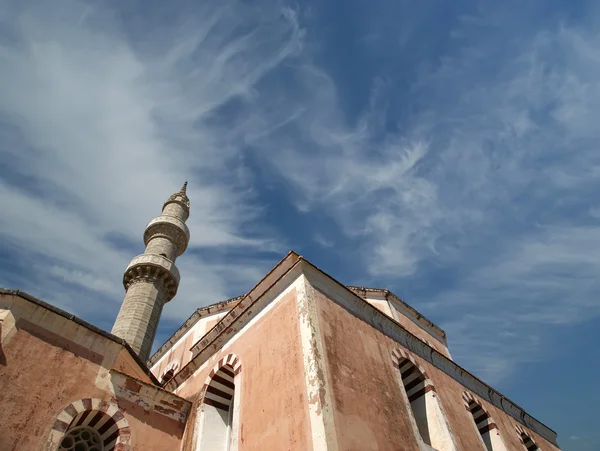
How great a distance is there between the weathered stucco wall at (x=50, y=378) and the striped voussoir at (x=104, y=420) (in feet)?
0.34

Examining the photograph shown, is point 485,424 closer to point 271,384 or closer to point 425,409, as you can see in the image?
point 425,409

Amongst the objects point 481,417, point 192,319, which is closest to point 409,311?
point 481,417

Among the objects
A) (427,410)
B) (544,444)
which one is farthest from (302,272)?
(544,444)

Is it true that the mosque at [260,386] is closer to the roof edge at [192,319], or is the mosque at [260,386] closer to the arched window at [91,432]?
the arched window at [91,432]

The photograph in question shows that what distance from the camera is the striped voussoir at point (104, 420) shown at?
7746mm

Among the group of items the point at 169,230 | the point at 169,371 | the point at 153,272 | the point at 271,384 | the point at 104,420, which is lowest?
the point at 104,420

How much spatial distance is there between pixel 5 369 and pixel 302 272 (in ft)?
18.8

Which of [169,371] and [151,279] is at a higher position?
[151,279]

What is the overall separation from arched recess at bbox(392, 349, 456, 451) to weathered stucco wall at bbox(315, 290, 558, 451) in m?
0.28

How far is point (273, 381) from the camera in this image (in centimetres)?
763

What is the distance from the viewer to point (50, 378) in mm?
7738

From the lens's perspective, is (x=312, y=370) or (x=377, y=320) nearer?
(x=312, y=370)

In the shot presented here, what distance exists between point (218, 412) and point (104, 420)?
92.1 inches

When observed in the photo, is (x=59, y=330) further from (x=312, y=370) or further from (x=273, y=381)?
(x=312, y=370)
